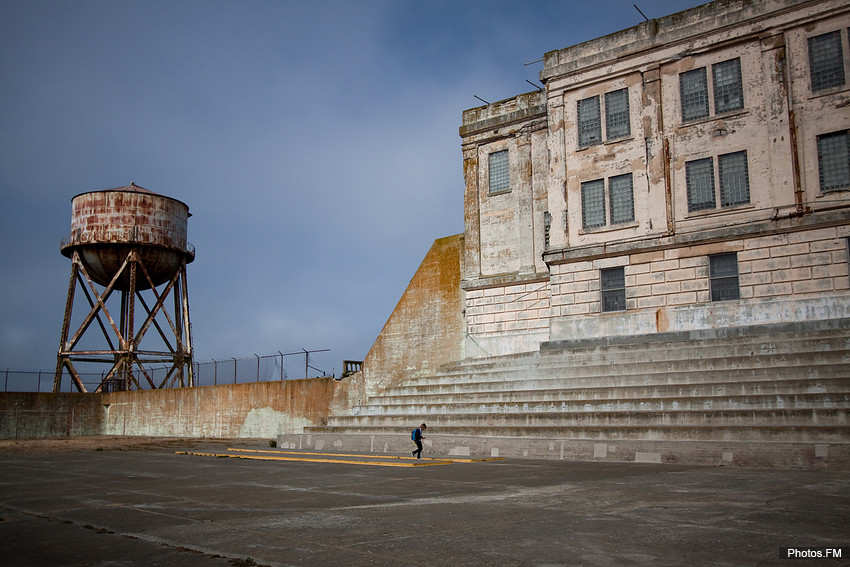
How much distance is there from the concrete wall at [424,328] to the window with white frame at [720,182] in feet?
32.3

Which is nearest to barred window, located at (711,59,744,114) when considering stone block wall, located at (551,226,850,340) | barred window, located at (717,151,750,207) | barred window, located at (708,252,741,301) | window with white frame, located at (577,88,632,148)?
barred window, located at (717,151,750,207)

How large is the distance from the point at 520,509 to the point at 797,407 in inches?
409

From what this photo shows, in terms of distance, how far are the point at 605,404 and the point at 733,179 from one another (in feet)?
31.0

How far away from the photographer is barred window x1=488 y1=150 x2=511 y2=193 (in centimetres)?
2967

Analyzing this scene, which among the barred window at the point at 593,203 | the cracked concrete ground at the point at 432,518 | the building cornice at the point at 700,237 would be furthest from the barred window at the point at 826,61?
the cracked concrete ground at the point at 432,518

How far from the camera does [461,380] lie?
80.4 ft

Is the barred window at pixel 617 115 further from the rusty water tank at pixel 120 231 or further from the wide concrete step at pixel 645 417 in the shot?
the rusty water tank at pixel 120 231

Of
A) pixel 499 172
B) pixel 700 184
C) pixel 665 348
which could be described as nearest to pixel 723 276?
pixel 700 184

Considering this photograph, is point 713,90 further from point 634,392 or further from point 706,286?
point 634,392

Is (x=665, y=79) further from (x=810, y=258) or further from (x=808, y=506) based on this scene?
(x=808, y=506)

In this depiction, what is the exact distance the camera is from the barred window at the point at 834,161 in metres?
21.3

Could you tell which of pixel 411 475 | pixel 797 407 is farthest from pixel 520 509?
pixel 797 407

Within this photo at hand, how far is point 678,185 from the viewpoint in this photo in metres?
24.1

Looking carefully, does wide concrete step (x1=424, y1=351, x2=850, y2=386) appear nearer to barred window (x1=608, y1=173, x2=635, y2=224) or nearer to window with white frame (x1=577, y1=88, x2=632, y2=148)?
barred window (x1=608, y1=173, x2=635, y2=224)
